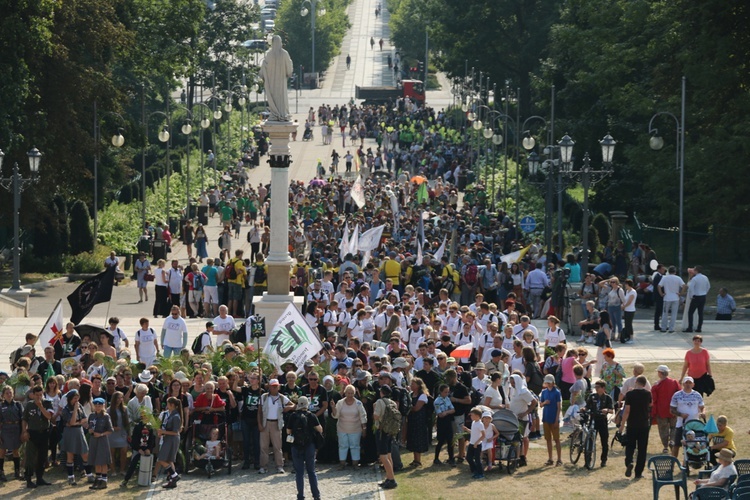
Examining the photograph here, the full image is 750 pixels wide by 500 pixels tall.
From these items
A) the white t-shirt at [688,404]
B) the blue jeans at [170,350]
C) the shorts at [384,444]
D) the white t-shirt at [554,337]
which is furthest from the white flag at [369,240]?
the white t-shirt at [688,404]

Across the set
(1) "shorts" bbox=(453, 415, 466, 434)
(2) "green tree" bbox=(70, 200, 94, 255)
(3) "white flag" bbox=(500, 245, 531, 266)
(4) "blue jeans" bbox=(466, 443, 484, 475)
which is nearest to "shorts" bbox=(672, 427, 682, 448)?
(4) "blue jeans" bbox=(466, 443, 484, 475)

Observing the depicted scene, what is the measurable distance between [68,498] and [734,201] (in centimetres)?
→ 2976

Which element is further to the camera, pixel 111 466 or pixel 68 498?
pixel 111 466

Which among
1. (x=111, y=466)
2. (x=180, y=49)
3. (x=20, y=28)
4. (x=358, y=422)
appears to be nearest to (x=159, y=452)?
(x=111, y=466)

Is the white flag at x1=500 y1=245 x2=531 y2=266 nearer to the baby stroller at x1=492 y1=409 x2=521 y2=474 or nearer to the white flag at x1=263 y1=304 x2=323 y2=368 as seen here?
the white flag at x1=263 y1=304 x2=323 y2=368

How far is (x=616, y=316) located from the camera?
35188mm

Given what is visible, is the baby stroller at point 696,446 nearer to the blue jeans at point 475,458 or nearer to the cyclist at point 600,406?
the cyclist at point 600,406

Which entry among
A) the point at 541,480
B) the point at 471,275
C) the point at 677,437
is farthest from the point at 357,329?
the point at 677,437

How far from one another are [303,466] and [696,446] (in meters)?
5.51

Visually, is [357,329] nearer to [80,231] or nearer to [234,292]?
[234,292]

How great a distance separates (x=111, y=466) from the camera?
2466 cm

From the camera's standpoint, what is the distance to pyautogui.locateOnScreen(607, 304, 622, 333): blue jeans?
35156mm

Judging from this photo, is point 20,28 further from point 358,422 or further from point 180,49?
point 358,422

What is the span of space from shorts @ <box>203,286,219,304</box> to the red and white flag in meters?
10.1
